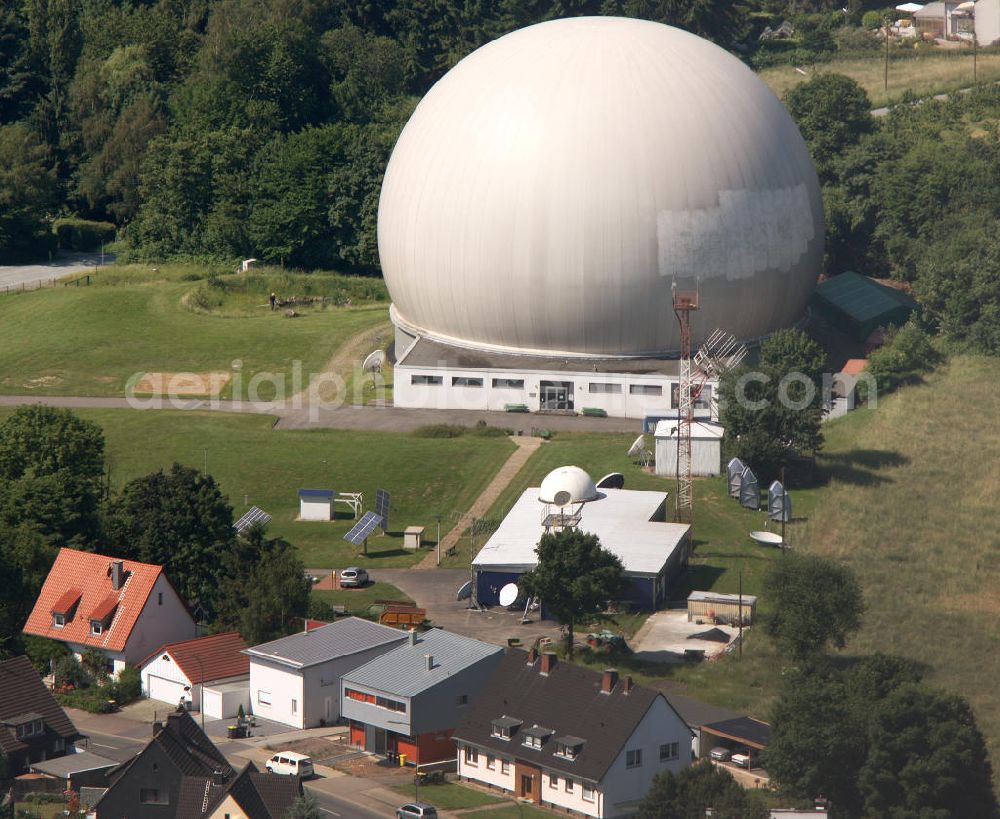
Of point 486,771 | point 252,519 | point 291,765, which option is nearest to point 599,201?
point 252,519

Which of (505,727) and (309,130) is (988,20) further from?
(505,727)

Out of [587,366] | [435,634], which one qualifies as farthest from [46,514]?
[587,366]

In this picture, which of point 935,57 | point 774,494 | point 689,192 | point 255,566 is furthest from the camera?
point 935,57

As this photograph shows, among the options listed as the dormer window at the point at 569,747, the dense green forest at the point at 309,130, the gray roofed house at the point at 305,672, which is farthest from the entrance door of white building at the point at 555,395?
the dormer window at the point at 569,747

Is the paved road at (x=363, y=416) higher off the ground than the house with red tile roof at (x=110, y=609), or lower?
higher

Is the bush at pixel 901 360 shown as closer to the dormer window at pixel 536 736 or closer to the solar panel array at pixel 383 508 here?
Answer: the solar panel array at pixel 383 508

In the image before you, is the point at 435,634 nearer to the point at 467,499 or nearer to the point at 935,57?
the point at 467,499
